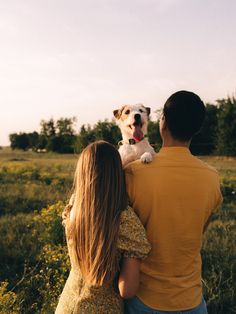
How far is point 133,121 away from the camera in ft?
13.6

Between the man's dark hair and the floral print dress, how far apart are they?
55 cm

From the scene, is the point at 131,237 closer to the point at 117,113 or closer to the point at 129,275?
the point at 129,275

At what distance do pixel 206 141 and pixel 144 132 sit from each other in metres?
47.9

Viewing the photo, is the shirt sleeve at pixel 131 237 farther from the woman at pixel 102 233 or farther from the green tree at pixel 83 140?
the green tree at pixel 83 140

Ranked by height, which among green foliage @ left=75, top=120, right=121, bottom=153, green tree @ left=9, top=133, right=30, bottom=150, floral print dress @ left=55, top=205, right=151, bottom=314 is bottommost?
green tree @ left=9, top=133, right=30, bottom=150

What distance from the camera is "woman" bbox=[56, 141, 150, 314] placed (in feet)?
6.59

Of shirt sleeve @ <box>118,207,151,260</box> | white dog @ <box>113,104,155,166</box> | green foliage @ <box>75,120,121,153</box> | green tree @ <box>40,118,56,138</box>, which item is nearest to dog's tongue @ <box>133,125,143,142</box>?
white dog @ <box>113,104,155,166</box>

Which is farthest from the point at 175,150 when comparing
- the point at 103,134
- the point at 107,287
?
the point at 103,134

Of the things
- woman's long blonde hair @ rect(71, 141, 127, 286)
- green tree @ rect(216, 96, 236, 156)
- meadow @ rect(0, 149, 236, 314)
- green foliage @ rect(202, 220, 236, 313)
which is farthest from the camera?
green tree @ rect(216, 96, 236, 156)

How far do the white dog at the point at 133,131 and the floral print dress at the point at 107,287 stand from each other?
4.84 ft

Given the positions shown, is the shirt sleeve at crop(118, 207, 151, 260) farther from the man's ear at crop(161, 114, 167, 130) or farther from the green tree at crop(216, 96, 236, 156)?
the green tree at crop(216, 96, 236, 156)

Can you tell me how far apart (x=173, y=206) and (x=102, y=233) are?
423 mm

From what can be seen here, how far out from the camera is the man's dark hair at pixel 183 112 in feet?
7.02

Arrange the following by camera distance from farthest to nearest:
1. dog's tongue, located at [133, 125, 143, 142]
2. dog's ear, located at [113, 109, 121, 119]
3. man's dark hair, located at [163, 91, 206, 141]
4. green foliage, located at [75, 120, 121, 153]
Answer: green foliage, located at [75, 120, 121, 153] → dog's ear, located at [113, 109, 121, 119] → dog's tongue, located at [133, 125, 143, 142] → man's dark hair, located at [163, 91, 206, 141]
